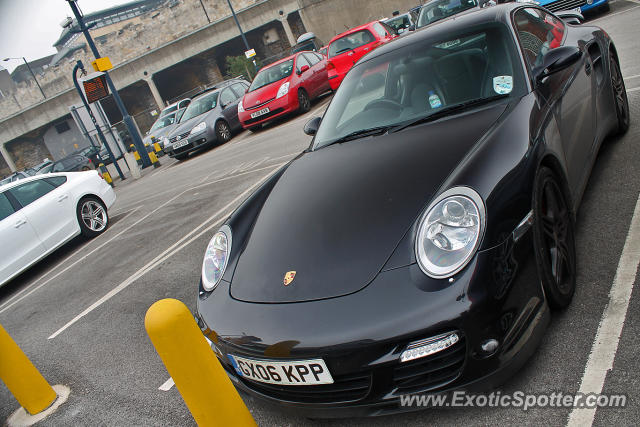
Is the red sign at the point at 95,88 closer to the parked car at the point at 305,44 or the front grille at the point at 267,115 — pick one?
the front grille at the point at 267,115

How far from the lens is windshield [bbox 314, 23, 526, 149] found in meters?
2.96

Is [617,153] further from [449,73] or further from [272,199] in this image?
[272,199]

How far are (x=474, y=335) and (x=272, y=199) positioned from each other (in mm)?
1537

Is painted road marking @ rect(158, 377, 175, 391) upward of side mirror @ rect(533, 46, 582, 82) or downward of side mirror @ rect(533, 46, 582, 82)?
downward

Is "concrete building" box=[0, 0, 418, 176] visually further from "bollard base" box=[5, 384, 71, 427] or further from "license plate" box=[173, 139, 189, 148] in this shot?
"bollard base" box=[5, 384, 71, 427]

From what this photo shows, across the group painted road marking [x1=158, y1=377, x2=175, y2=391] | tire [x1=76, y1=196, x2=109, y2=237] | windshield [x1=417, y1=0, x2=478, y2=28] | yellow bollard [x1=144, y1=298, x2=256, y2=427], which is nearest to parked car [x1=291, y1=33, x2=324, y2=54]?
windshield [x1=417, y1=0, x2=478, y2=28]

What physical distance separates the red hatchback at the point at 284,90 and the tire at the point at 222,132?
1462 mm

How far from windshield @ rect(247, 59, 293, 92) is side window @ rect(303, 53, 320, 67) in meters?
0.52

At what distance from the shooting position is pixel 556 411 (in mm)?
1970

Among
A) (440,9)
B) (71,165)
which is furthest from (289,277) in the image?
(71,165)

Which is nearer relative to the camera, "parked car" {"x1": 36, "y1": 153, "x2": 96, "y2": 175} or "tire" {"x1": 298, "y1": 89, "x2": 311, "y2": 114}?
"tire" {"x1": 298, "y1": 89, "x2": 311, "y2": 114}

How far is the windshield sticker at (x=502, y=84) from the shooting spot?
2.86 metres

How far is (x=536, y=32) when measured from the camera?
3441mm

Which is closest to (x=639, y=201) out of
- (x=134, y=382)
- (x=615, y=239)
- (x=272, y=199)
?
(x=615, y=239)
